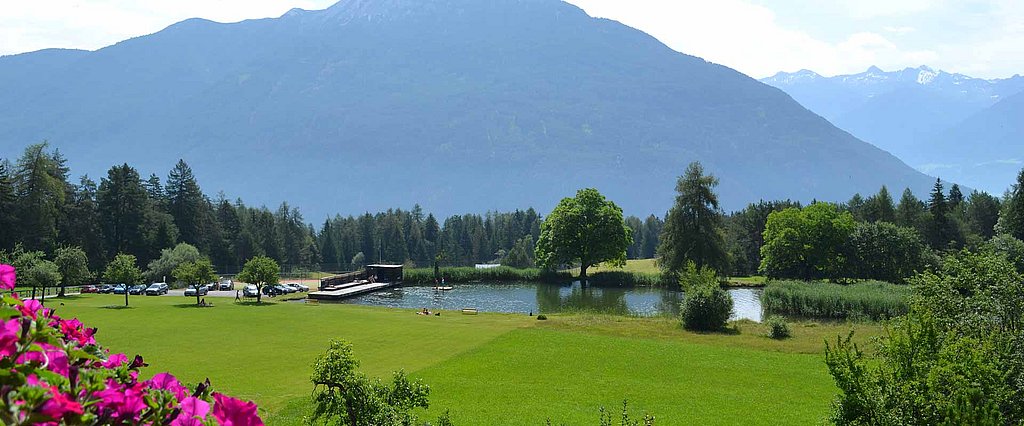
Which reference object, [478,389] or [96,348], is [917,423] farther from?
[478,389]

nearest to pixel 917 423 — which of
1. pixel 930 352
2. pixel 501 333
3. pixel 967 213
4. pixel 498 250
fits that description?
pixel 930 352

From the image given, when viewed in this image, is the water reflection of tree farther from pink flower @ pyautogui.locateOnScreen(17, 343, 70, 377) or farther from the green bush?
pink flower @ pyautogui.locateOnScreen(17, 343, 70, 377)

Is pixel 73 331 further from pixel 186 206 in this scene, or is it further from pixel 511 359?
pixel 186 206

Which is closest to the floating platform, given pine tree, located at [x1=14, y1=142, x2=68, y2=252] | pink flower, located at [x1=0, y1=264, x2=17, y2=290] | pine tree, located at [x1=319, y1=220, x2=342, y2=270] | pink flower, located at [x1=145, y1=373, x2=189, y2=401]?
pine tree, located at [x1=14, y1=142, x2=68, y2=252]

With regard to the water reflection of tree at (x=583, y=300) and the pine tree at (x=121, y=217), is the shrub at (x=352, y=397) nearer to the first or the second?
the water reflection of tree at (x=583, y=300)

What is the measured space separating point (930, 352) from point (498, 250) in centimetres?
13911

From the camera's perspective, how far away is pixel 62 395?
92.0 inches

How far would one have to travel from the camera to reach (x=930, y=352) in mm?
12953

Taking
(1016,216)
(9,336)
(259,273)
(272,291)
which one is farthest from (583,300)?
(9,336)

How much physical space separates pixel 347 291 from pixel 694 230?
37.3 metres

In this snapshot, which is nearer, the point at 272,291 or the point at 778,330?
the point at 778,330

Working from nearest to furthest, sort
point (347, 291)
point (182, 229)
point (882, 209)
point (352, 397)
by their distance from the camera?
point (352, 397)
point (347, 291)
point (882, 209)
point (182, 229)

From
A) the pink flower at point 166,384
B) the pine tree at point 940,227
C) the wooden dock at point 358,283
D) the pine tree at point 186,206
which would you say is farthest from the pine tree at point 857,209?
the pink flower at point 166,384

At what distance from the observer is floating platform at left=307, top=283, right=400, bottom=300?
64.4m
